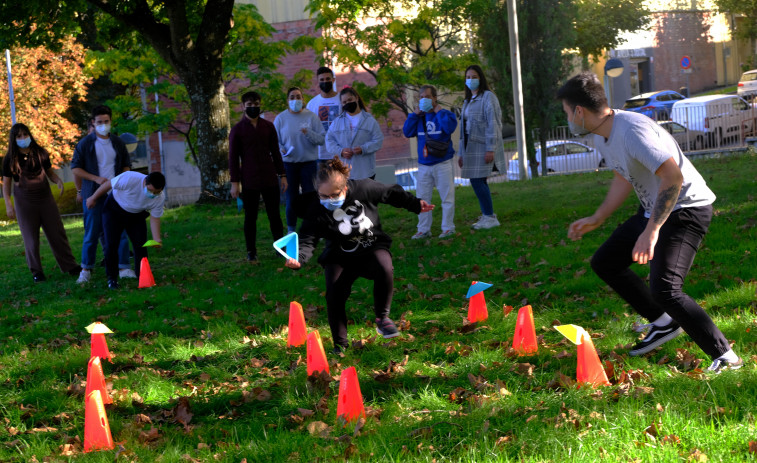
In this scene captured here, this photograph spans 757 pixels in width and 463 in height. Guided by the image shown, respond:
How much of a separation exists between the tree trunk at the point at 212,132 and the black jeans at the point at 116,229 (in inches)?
286

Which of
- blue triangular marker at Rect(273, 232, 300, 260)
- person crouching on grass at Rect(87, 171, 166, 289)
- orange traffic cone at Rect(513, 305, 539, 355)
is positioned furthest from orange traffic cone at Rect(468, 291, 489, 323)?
person crouching on grass at Rect(87, 171, 166, 289)

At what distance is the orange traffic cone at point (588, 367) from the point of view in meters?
4.57

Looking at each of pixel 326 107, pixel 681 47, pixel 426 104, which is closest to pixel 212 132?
pixel 326 107

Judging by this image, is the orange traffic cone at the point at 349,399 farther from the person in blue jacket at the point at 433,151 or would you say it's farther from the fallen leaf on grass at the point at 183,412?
the person in blue jacket at the point at 433,151

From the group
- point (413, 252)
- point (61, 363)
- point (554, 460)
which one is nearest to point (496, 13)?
point (413, 252)

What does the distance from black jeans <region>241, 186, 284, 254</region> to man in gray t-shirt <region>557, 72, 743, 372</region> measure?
586 cm

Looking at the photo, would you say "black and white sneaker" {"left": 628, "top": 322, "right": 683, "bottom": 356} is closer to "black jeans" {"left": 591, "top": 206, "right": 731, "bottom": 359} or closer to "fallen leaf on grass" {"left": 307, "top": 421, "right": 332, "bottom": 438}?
"black jeans" {"left": 591, "top": 206, "right": 731, "bottom": 359}

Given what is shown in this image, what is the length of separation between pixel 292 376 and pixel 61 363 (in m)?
1.97

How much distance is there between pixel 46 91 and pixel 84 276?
2428cm

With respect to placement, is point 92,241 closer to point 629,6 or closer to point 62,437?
point 62,437

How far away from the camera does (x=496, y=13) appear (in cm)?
2452

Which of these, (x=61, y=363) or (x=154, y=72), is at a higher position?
(x=154, y=72)

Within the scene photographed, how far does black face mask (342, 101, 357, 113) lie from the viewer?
10.4 m

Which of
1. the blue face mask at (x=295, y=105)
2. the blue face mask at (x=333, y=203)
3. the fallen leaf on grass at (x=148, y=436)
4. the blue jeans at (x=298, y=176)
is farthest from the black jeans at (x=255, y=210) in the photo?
the fallen leaf on grass at (x=148, y=436)
